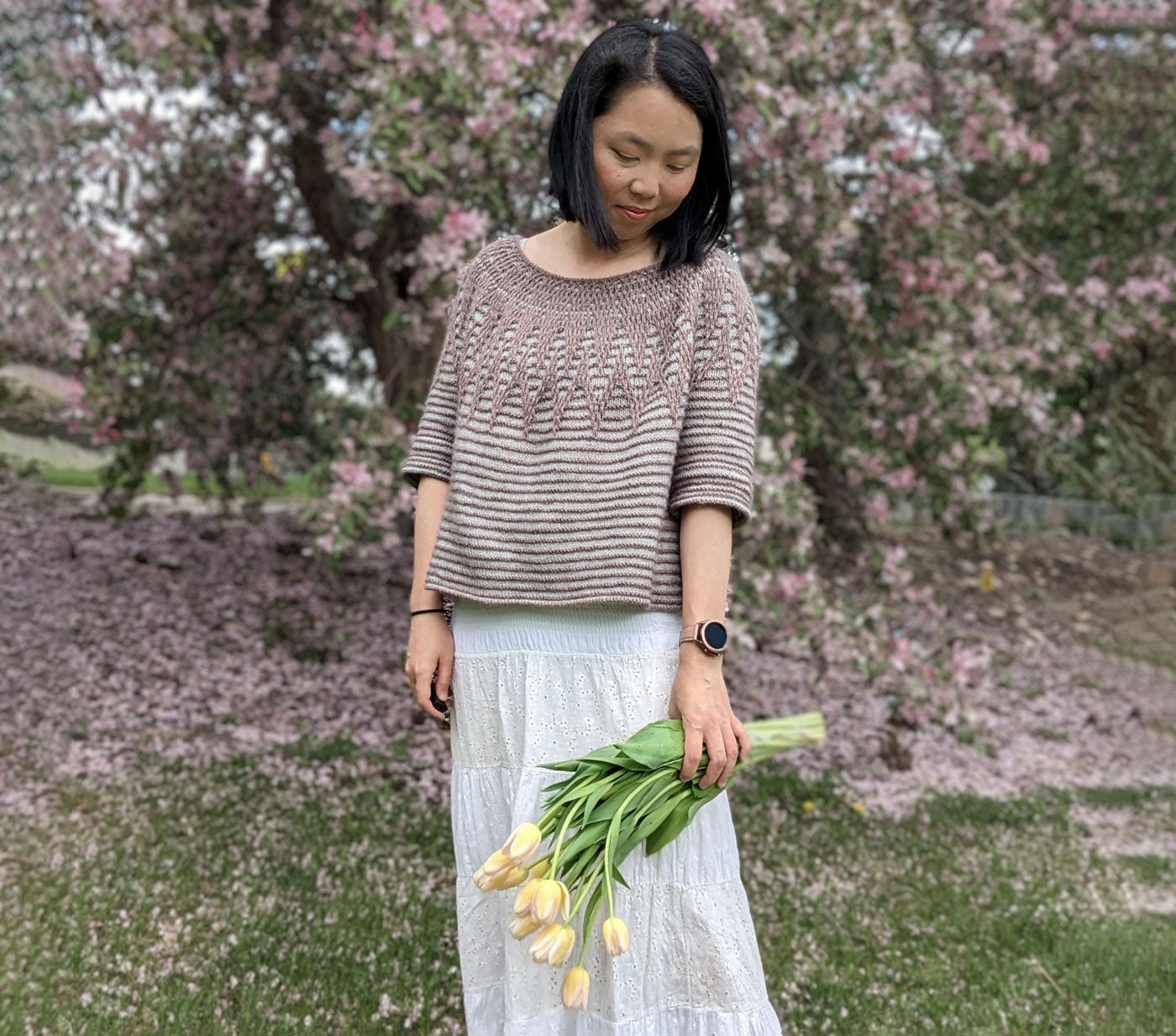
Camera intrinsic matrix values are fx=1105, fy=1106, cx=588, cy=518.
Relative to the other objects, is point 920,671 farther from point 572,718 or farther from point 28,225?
point 28,225

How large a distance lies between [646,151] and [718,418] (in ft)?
1.19

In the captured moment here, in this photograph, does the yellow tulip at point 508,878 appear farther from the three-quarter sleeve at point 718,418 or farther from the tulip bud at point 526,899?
the three-quarter sleeve at point 718,418

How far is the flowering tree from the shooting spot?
319 cm

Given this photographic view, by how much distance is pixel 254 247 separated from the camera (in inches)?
210

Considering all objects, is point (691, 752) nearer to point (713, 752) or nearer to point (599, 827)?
point (713, 752)

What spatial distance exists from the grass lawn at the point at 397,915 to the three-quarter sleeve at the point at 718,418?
4.44ft

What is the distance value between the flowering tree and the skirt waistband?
3.46 feet

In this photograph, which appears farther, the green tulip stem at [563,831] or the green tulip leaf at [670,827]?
the green tulip leaf at [670,827]

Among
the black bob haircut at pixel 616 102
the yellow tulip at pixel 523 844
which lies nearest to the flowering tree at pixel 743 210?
the black bob haircut at pixel 616 102

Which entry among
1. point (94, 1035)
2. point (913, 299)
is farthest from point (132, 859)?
point (913, 299)

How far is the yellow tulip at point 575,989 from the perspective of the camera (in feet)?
4.39

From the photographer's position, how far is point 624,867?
153 cm

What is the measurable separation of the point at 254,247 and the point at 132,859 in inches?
130

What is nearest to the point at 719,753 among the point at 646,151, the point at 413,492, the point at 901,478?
the point at 646,151
